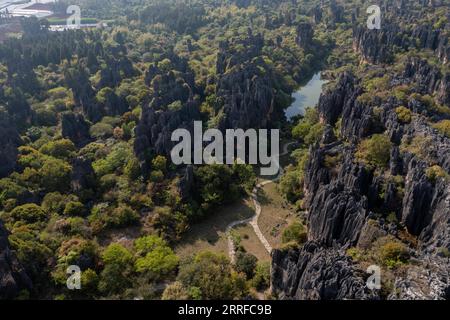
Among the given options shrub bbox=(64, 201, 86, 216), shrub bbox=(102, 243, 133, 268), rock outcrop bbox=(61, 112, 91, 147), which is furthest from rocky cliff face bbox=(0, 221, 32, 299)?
rock outcrop bbox=(61, 112, 91, 147)

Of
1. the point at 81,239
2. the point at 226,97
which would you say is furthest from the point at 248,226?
the point at 226,97

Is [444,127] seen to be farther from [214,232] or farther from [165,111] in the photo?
[165,111]

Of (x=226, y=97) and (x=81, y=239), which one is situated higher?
(x=226, y=97)

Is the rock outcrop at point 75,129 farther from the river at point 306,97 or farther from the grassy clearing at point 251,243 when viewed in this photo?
the river at point 306,97

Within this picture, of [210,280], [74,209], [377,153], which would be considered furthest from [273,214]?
[74,209]

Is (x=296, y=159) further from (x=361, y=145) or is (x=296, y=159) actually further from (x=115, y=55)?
(x=115, y=55)
